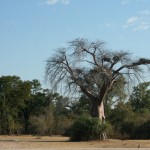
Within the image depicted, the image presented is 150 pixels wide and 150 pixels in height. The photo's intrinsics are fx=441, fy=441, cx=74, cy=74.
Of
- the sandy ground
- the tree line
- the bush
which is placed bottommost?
the sandy ground

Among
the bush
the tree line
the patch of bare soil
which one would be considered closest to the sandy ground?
the patch of bare soil

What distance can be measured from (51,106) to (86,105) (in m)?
8.49

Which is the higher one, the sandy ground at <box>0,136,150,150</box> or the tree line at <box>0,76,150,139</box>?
the tree line at <box>0,76,150,139</box>

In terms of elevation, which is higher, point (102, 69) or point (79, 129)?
point (102, 69)

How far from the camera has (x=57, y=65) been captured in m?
45.1

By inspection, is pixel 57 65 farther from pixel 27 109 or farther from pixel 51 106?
pixel 27 109

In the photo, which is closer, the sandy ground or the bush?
the sandy ground

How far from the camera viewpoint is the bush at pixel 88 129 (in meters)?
41.9

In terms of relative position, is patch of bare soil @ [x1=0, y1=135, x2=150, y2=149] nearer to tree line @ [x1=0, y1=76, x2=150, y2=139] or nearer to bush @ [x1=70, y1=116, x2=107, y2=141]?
bush @ [x1=70, y1=116, x2=107, y2=141]

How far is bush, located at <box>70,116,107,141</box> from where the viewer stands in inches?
1650

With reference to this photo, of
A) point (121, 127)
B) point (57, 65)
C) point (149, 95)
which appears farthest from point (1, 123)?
point (57, 65)

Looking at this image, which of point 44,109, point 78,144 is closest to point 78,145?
point 78,144

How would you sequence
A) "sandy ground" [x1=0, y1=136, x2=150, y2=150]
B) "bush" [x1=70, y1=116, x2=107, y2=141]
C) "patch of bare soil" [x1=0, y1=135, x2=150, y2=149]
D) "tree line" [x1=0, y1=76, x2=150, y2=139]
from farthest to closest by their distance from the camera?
"tree line" [x1=0, y1=76, x2=150, y2=139], "bush" [x1=70, y1=116, x2=107, y2=141], "patch of bare soil" [x1=0, y1=135, x2=150, y2=149], "sandy ground" [x1=0, y1=136, x2=150, y2=150]

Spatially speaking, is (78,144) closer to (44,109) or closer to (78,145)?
(78,145)
